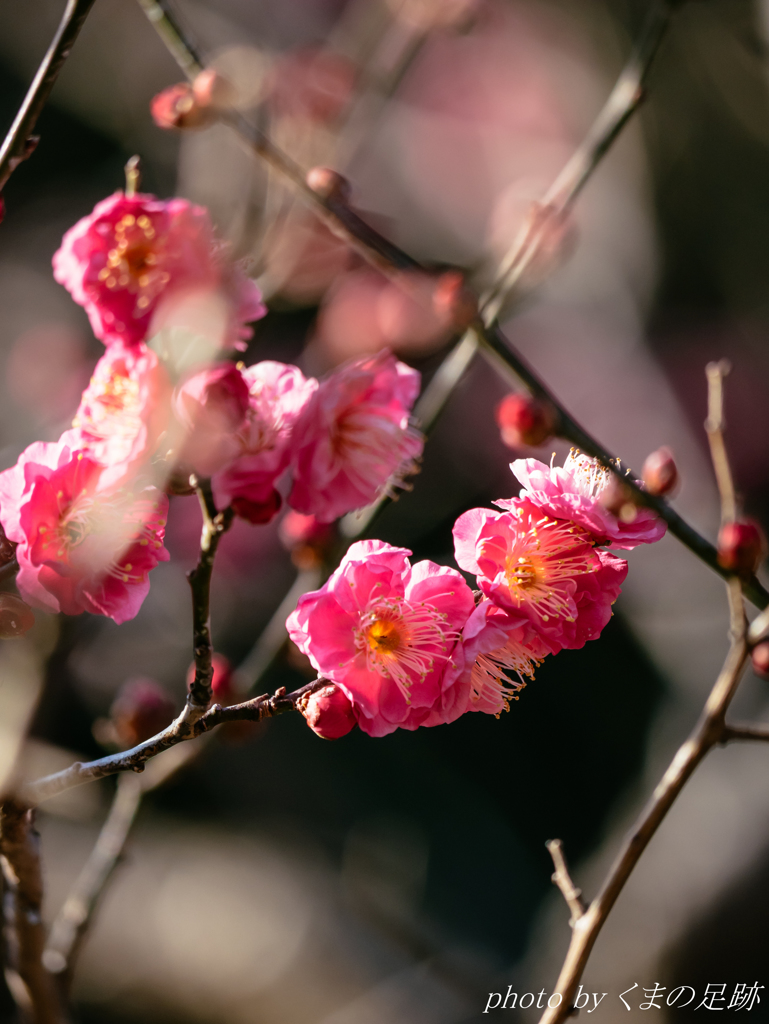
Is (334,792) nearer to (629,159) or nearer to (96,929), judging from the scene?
(96,929)

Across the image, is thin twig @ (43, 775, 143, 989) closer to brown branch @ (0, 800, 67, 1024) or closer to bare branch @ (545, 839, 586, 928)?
brown branch @ (0, 800, 67, 1024)

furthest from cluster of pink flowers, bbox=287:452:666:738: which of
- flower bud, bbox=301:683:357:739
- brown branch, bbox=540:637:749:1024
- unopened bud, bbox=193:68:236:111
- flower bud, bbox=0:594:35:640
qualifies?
unopened bud, bbox=193:68:236:111

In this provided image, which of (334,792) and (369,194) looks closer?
(334,792)

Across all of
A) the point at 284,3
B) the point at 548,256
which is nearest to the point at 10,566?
the point at 548,256

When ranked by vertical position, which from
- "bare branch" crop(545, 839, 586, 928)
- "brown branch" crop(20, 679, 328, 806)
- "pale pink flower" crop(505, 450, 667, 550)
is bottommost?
"bare branch" crop(545, 839, 586, 928)

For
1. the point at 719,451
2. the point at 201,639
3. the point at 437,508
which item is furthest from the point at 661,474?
the point at 437,508

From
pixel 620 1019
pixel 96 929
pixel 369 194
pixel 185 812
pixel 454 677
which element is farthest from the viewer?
pixel 369 194
